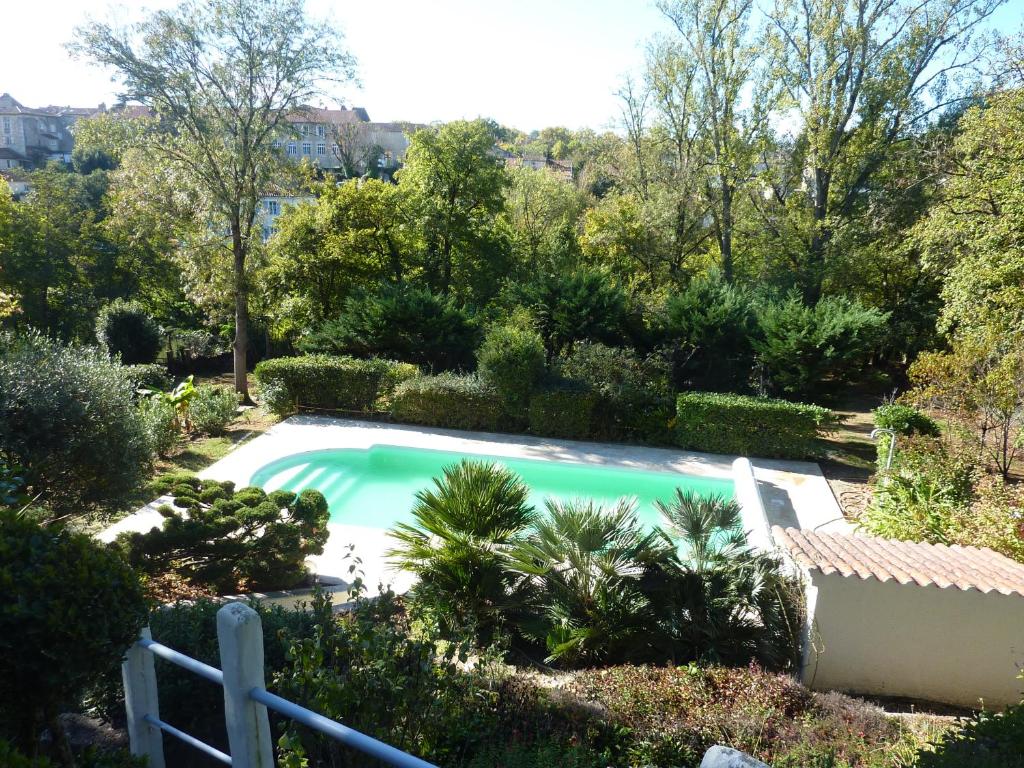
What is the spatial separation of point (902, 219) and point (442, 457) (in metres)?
17.2

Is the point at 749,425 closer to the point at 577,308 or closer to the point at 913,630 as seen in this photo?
the point at 577,308

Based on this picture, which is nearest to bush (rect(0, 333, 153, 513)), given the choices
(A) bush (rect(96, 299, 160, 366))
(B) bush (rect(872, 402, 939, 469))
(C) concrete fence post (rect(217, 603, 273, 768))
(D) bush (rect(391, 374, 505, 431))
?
(C) concrete fence post (rect(217, 603, 273, 768))

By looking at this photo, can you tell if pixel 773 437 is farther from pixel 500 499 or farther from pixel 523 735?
pixel 523 735

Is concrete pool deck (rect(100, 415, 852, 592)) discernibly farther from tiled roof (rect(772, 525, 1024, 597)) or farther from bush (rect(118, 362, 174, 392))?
bush (rect(118, 362, 174, 392))

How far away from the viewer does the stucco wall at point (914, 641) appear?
21.0 ft

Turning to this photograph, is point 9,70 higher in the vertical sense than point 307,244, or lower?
higher

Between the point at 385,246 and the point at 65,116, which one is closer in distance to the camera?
the point at 385,246

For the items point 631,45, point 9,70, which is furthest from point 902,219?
point 9,70

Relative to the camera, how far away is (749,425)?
1480 centimetres

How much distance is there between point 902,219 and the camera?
21578 millimetres

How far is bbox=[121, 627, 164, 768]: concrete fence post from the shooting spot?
3168 mm

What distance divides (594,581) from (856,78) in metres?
21.6

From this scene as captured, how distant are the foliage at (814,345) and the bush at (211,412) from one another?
12905mm

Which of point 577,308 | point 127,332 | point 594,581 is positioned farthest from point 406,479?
point 127,332
